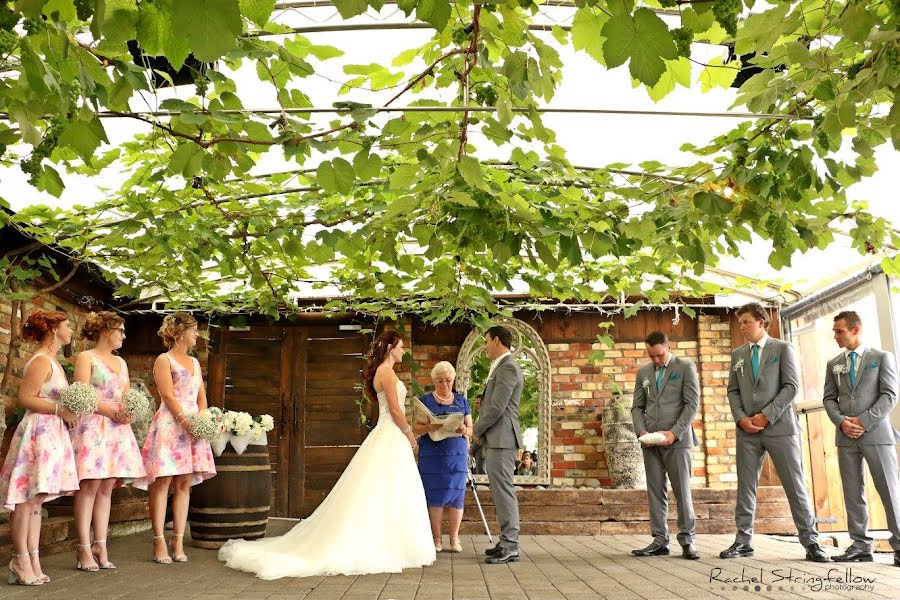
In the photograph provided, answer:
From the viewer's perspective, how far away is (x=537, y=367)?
8.91m

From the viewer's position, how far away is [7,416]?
6250mm

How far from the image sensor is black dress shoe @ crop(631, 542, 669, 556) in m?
5.29

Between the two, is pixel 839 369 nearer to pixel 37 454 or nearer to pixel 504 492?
pixel 504 492

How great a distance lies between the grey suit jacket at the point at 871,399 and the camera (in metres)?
4.74

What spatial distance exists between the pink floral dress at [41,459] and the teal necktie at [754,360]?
13.8 feet

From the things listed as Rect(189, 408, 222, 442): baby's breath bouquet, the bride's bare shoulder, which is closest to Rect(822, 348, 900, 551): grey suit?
the bride's bare shoulder

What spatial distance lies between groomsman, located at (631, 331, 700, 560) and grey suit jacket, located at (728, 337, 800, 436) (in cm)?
30

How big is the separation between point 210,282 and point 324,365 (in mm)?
2010

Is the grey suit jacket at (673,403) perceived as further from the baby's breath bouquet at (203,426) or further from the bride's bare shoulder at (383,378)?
the baby's breath bouquet at (203,426)

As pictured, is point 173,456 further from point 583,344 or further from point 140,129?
point 583,344

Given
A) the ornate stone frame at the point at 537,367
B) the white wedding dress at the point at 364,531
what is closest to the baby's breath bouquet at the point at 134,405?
the white wedding dress at the point at 364,531

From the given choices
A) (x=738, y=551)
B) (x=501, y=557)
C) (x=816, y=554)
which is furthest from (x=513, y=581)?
(x=816, y=554)

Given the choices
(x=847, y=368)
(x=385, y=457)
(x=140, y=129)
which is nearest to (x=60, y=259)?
(x=140, y=129)

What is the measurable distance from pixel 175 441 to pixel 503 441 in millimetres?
2100
